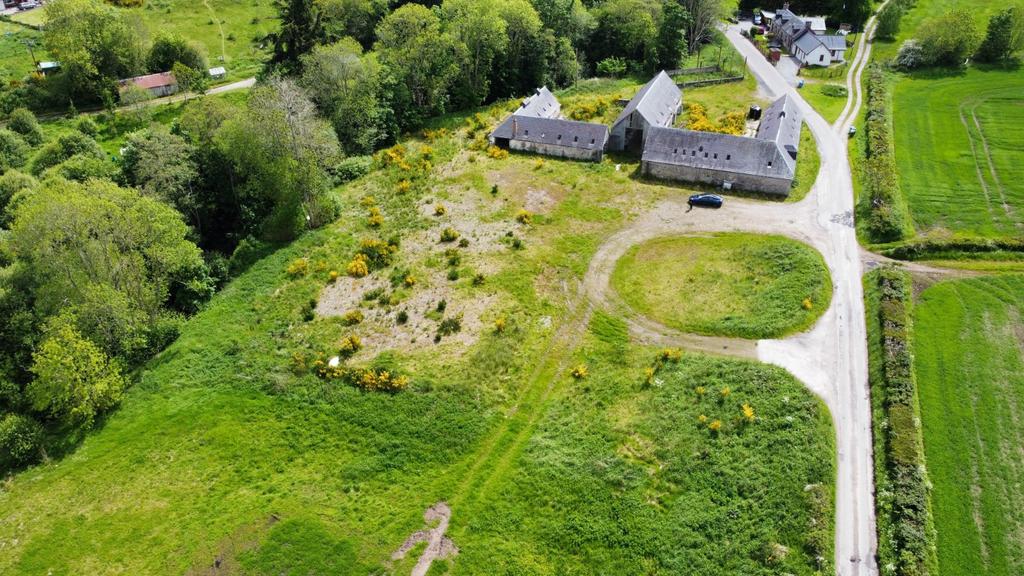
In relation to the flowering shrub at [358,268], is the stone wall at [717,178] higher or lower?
higher

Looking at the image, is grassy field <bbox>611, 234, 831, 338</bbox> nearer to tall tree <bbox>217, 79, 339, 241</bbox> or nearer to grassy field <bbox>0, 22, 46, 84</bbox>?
tall tree <bbox>217, 79, 339, 241</bbox>

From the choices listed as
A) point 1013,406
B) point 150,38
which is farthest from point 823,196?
point 150,38

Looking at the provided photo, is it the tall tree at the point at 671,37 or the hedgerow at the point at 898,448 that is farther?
the tall tree at the point at 671,37

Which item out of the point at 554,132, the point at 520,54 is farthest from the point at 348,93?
the point at 520,54

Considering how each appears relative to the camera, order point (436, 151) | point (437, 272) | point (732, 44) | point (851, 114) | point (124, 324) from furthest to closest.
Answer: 1. point (732, 44)
2. point (851, 114)
3. point (436, 151)
4. point (437, 272)
5. point (124, 324)

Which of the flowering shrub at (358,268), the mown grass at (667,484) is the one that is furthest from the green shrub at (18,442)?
the mown grass at (667,484)

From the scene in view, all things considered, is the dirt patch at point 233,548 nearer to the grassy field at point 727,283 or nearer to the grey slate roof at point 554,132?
the grassy field at point 727,283

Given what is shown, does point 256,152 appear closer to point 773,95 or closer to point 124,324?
point 124,324

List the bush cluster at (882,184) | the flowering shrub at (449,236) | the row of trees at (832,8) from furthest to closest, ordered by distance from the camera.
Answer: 1. the row of trees at (832,8)
2. the flowering shrub at (449,236)
3. the bush cluster at (882,184)

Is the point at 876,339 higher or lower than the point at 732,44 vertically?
lower

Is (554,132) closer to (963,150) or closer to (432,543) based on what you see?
(963,150)
